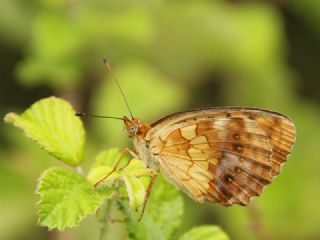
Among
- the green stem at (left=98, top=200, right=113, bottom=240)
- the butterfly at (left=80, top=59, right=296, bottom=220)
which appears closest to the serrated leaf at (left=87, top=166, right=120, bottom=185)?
the green stem at (left=98, top=200, right=113, bottom=240)

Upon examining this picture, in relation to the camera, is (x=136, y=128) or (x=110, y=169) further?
(x=136, y=128)

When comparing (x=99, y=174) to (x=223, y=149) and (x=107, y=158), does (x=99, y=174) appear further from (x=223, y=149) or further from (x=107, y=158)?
(x=223, y=149)

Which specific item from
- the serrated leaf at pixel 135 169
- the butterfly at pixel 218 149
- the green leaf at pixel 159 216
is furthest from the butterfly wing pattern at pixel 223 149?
the serrated leaf at pixel 135 169

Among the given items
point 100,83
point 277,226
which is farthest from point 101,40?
point 277,226

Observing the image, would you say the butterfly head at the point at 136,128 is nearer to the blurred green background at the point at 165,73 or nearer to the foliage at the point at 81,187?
the foliage at the point at 81,187

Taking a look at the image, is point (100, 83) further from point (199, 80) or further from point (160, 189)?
point (160, 189)

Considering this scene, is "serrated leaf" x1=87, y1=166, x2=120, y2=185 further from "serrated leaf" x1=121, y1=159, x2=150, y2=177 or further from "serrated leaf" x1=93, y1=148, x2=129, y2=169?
"serrated leaf" x1=93, y1=148, x2=129, y2=169

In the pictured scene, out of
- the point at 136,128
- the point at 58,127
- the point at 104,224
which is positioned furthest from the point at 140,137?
the point at 104,224
